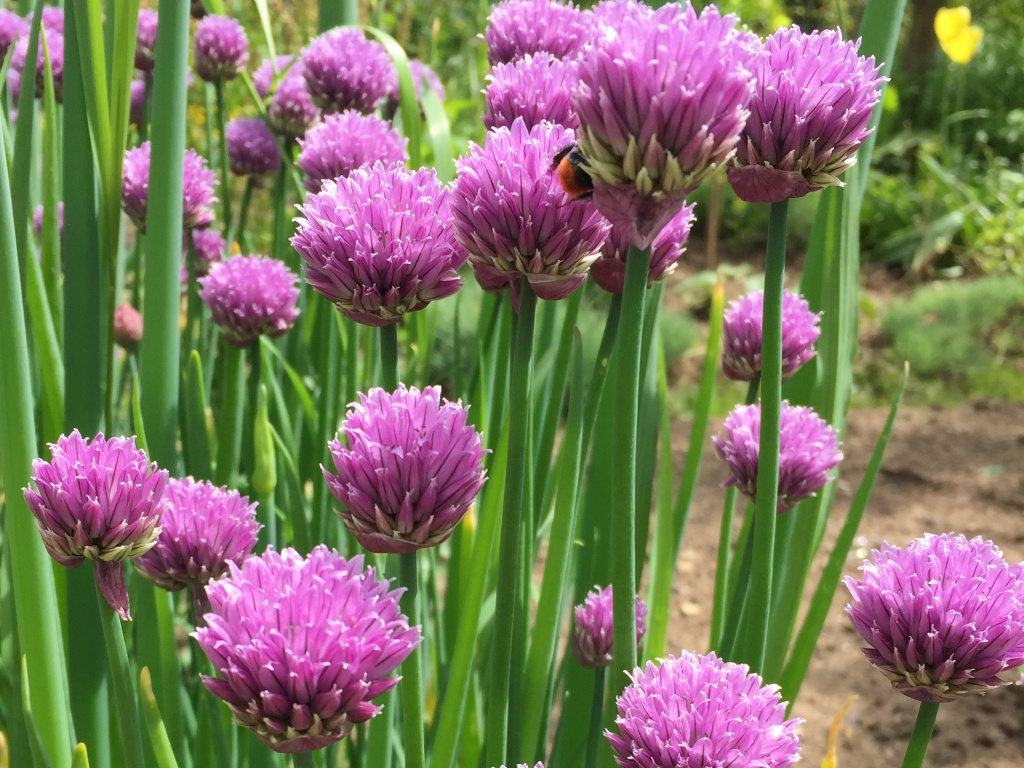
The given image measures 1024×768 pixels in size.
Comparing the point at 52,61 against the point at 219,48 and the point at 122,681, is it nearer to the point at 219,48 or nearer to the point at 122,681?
the point at 219,48

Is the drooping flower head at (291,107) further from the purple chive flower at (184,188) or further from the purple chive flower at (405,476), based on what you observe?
the purple chive flower at (405,476)

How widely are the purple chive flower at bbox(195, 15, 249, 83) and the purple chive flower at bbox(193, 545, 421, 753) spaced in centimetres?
115

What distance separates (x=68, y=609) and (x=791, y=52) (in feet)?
2.31

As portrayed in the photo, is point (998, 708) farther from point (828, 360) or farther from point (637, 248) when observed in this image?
point (637, 248)

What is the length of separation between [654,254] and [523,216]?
0.20 m

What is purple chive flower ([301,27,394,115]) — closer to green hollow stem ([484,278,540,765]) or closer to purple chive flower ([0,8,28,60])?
purple chive flower ([0,8,28,60])

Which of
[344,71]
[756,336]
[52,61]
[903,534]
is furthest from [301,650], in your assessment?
[903,534]

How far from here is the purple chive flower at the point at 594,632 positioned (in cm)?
85

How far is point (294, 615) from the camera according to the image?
484 millimetres

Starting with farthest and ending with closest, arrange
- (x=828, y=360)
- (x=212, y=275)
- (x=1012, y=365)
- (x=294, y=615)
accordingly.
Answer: (x=1012, y=365), (x=212, y=275), (x=828, y=360), (x=294, y=615)

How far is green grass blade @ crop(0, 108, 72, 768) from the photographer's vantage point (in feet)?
2.44

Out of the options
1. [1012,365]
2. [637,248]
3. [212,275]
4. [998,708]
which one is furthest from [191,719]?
[1012,365]

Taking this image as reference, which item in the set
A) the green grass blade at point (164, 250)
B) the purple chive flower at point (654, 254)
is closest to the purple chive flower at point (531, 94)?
the purple chive flower at point (654, 254)

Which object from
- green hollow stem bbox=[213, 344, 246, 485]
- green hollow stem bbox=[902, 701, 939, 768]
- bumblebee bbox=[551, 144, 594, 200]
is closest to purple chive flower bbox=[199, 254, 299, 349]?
green hollow stem bbox=[213, 344, 246, 485]
